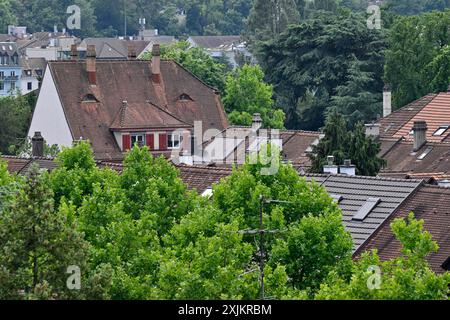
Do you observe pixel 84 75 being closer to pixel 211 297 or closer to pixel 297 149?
pixel 297 149

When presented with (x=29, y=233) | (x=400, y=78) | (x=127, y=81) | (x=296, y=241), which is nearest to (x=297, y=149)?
(x=127, y=81)

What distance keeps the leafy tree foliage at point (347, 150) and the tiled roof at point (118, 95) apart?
63.2 feet

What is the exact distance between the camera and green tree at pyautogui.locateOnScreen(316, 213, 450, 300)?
30.9 metres

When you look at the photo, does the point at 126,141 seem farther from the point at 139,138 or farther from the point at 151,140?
the point at 151,140

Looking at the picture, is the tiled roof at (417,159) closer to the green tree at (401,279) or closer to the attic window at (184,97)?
the attic window at (184,97)

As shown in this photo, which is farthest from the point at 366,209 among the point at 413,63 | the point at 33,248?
the point at 413,63

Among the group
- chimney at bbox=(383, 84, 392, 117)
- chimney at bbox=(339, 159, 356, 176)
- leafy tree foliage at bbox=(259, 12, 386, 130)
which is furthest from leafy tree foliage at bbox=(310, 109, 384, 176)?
leafy tree foliage at bbox=(259, 12, 386, 130)

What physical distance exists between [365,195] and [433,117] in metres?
32.5

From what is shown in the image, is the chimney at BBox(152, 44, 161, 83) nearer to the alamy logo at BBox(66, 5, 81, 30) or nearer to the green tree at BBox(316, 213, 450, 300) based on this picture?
the alamy logo at BBox(66, 5, 81, 30)

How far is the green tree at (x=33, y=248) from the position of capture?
29.5 m

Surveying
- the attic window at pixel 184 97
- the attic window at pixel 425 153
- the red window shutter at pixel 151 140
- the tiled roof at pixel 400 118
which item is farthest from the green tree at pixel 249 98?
the attic window at pixel 425 153

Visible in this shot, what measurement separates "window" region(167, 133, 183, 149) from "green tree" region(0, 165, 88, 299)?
5084 cm

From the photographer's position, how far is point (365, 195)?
45.9 metres

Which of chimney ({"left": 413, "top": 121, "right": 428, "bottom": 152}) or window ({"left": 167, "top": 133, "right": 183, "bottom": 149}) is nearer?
chimney ({"left": 413, "top": 121, "right": 428, "bottom": 152})
